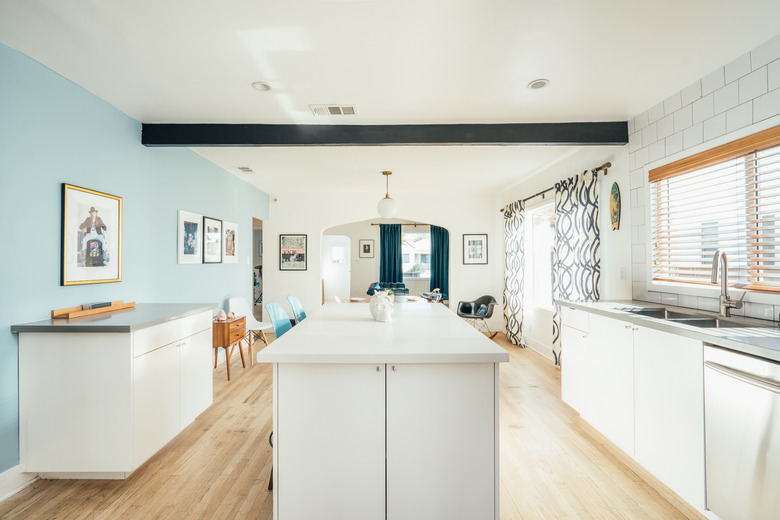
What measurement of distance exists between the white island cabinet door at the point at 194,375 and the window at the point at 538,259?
173 inches

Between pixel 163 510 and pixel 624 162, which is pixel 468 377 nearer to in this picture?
pixel 163 510

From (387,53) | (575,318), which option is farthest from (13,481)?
(575,318)

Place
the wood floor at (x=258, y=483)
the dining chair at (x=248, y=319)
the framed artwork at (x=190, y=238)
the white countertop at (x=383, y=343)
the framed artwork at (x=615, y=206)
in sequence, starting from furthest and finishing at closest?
the dining chair at (x=248, y=319)
the framed artwork at (x=190, y=238)
the framed artwork at (x=615, y=206)
the wood floor at (x=258, y=483)
the white countertop at (x=383, y=343)

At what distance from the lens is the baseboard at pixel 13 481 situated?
76.5 inches

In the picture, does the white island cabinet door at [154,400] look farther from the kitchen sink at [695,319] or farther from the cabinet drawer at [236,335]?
the kitchen sink at [695,319]

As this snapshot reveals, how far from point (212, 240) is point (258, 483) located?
3048 millimetres

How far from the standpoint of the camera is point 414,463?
1574 mm

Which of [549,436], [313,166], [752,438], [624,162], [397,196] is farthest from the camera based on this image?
[397,196]

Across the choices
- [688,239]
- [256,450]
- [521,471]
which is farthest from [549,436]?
[256,450]

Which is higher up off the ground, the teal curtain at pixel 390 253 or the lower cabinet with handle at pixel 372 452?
the teal curtain at pixel 390 253

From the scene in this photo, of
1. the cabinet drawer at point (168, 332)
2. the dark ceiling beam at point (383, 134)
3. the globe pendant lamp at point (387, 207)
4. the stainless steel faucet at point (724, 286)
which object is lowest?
the cabinet drawer at point (168, 332)

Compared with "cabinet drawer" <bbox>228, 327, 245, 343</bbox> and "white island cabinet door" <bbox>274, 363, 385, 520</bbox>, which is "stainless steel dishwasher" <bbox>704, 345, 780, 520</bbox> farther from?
"cabinet drawer" <bbox>228, 327, 245, 343</bbox>

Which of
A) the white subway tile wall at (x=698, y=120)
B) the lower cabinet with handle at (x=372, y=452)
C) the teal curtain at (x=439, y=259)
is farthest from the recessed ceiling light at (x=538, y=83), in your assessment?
the teal curtain at (x=439, y=259)

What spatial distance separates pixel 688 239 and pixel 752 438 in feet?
5.08
